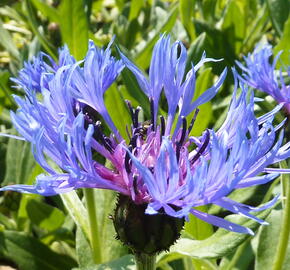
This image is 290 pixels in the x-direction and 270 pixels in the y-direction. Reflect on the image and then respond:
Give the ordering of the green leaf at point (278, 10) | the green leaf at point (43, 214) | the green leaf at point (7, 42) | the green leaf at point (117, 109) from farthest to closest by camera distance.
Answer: the green leaf at point (7, 42) < the green leaf at point (278, 10) < the green leaf at point (43, 214) < the green leaf at point (117, 109)

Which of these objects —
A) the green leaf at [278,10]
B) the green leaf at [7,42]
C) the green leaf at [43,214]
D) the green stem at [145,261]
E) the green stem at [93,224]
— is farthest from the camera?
the green leaf at [7,42]

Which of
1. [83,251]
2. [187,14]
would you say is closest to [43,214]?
[83,251]

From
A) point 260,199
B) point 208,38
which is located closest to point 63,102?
point 260,199

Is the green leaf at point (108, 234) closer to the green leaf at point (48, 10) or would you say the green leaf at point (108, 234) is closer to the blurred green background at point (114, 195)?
the blurred green background at point (114, 195)

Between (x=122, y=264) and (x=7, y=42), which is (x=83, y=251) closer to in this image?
(x=122, y=264)

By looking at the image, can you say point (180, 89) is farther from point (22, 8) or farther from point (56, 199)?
point (22, 8)

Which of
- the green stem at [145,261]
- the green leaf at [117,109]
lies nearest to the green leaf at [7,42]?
the green leaf at [117,109]

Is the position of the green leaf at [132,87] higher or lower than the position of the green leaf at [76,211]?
higher

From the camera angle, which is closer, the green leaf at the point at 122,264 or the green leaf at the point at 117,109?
the green leaf at the point at 122,264

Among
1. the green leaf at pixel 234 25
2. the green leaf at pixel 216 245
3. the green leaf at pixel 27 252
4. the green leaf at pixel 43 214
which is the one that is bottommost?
the green leaf at pixel 27 252
